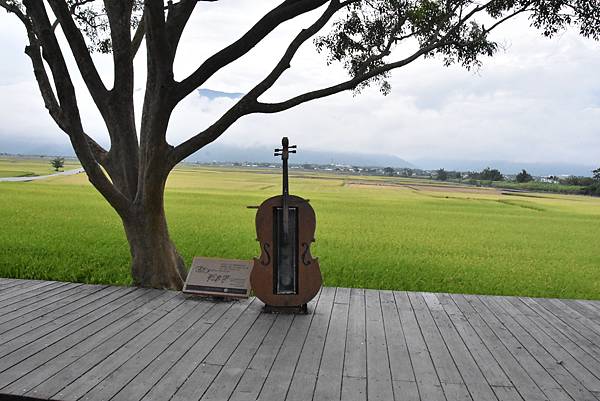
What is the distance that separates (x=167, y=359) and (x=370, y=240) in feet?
21.2

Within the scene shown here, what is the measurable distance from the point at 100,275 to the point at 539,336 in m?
4.25

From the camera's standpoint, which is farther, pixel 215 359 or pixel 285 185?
pixel 285 185

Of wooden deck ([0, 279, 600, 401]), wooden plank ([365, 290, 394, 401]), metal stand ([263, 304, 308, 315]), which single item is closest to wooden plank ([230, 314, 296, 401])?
wooden deck ([0, 279, 600, 401])

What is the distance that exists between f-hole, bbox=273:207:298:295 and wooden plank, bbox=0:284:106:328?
1.67 m

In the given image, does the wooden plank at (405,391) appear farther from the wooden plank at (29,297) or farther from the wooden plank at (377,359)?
the wooden plank at (29,297)

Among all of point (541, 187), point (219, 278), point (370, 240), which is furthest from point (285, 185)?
point (541, 187)

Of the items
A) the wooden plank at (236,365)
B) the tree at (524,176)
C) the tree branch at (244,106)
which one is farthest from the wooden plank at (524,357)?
the tree at (524,176)

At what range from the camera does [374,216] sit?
1251 cm

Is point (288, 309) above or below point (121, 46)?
below

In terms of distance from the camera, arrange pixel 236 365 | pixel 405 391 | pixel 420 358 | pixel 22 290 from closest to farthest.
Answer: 1. pixel 405 391
2. pixel 236 365
3. pixel 420 358
4. pixel 22 290

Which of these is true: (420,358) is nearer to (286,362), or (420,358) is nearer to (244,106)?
(286,362)

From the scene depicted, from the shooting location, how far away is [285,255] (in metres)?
3.88

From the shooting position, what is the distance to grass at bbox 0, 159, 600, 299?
615 cm

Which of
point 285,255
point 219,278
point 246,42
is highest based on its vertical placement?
point 246,42
